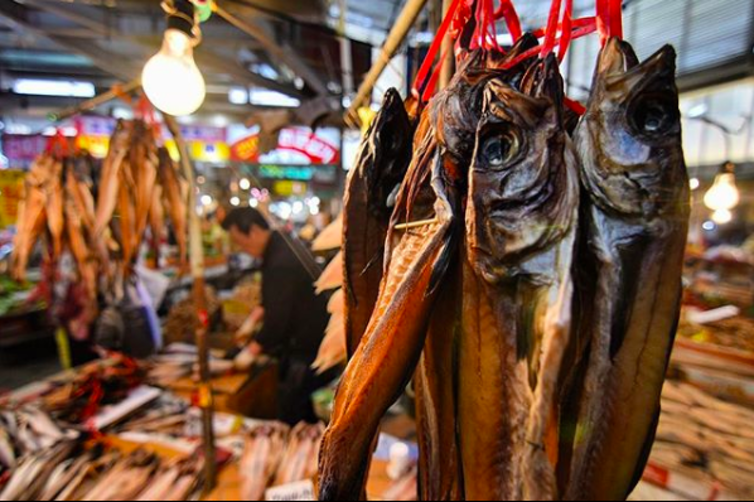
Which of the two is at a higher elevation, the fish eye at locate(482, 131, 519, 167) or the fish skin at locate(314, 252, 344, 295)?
the fish eye at locate(482, 131, 519, 167)

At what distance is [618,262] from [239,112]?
8344mm

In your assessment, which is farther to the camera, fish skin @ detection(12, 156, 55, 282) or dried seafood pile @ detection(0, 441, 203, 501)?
fish skin @ detection(12, 156, 55, 282)

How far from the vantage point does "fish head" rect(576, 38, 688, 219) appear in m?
0.51

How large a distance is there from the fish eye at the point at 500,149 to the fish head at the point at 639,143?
0.36 feet

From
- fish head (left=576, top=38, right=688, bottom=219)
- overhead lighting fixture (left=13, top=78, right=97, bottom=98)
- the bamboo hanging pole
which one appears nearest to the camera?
fish head (left=576, top=38, right=688, bottom=219)

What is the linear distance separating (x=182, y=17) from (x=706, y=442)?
3.87m

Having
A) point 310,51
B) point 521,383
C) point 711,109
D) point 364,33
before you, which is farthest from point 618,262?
point 711,109

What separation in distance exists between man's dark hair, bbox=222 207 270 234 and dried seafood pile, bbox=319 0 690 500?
3.44 m

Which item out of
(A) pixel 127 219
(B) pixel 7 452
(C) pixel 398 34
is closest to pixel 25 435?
(B) pixel 7 452

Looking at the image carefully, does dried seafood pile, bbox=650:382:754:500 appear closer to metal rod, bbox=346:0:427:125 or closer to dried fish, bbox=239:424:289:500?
dried fish, bbox=239:424:289:500

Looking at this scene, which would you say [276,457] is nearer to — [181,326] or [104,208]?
[104,208]

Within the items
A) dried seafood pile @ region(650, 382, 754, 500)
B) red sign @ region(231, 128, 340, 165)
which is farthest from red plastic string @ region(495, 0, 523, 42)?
red sign @ region(231, 128, 340, 165)

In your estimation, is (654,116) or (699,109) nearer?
(654,116)

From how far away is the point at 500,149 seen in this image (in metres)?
0.61
